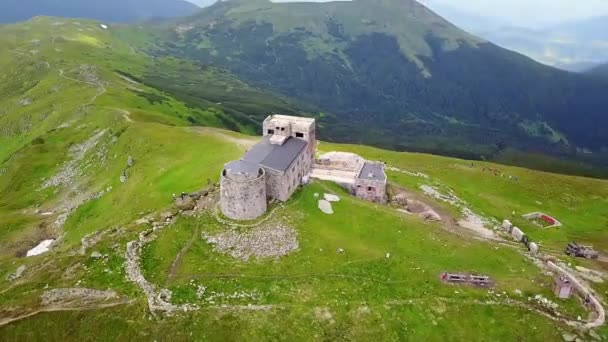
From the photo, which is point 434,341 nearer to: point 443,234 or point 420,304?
point 420,304

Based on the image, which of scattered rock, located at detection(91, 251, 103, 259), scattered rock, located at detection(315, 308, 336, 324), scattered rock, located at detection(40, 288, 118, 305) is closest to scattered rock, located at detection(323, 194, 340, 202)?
scattered rock, located at detection(315, 308, 336, 324)

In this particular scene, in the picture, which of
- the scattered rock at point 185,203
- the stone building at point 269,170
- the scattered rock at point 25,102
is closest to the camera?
the stone building at point 269,170

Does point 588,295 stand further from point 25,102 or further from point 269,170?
point 25,102

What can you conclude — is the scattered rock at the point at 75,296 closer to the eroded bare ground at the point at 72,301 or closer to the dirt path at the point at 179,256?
the eroded bare ground at the point at 72,301

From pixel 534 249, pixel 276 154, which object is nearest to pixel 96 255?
pixel 276 154

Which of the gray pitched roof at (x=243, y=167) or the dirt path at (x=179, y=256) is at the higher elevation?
the gray pitched roof at (x=243, y=167)

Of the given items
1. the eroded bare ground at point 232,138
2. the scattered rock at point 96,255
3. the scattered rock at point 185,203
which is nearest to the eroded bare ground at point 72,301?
the scattered rock at point 96,255
